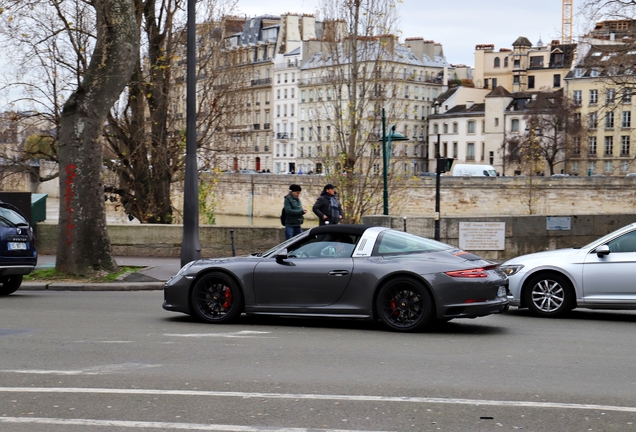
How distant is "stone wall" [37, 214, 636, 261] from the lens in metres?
24.3

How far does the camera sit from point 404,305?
11.8m

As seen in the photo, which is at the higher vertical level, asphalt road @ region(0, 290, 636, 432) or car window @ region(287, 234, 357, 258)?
car window @ region(287, 234, 357, 258)

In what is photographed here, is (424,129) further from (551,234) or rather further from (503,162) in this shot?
(551,234)

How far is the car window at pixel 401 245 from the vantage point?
39.5 ft

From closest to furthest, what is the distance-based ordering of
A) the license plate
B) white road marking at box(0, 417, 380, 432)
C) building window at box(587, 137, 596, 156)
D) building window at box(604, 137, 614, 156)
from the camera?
white road marking at box(0, 417, 380, 432) < the license plate < building window at box(604, 137, 614, 156) < building window at box(587, 137, 596, 156)

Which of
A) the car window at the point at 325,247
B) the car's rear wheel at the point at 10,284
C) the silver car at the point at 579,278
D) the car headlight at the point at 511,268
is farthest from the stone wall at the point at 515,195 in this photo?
the car window at the point at 325,247

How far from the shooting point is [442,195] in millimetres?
79250

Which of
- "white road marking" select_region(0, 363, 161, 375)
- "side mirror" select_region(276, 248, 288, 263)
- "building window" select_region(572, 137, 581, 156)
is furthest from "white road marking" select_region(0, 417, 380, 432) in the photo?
"building window" select_region(572, 137, 581, 156)

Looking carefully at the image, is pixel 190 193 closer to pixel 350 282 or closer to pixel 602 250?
pixel 350 282

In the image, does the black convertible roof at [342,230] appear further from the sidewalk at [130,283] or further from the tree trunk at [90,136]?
the tree trunk at [90,136]

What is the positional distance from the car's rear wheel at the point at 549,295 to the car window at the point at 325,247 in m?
3.26

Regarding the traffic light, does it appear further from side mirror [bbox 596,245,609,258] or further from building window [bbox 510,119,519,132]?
building window [bbox 510,119,519,132]

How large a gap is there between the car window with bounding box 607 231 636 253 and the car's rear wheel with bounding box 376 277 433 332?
3.58 m

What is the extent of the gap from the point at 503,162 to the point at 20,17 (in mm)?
106596
